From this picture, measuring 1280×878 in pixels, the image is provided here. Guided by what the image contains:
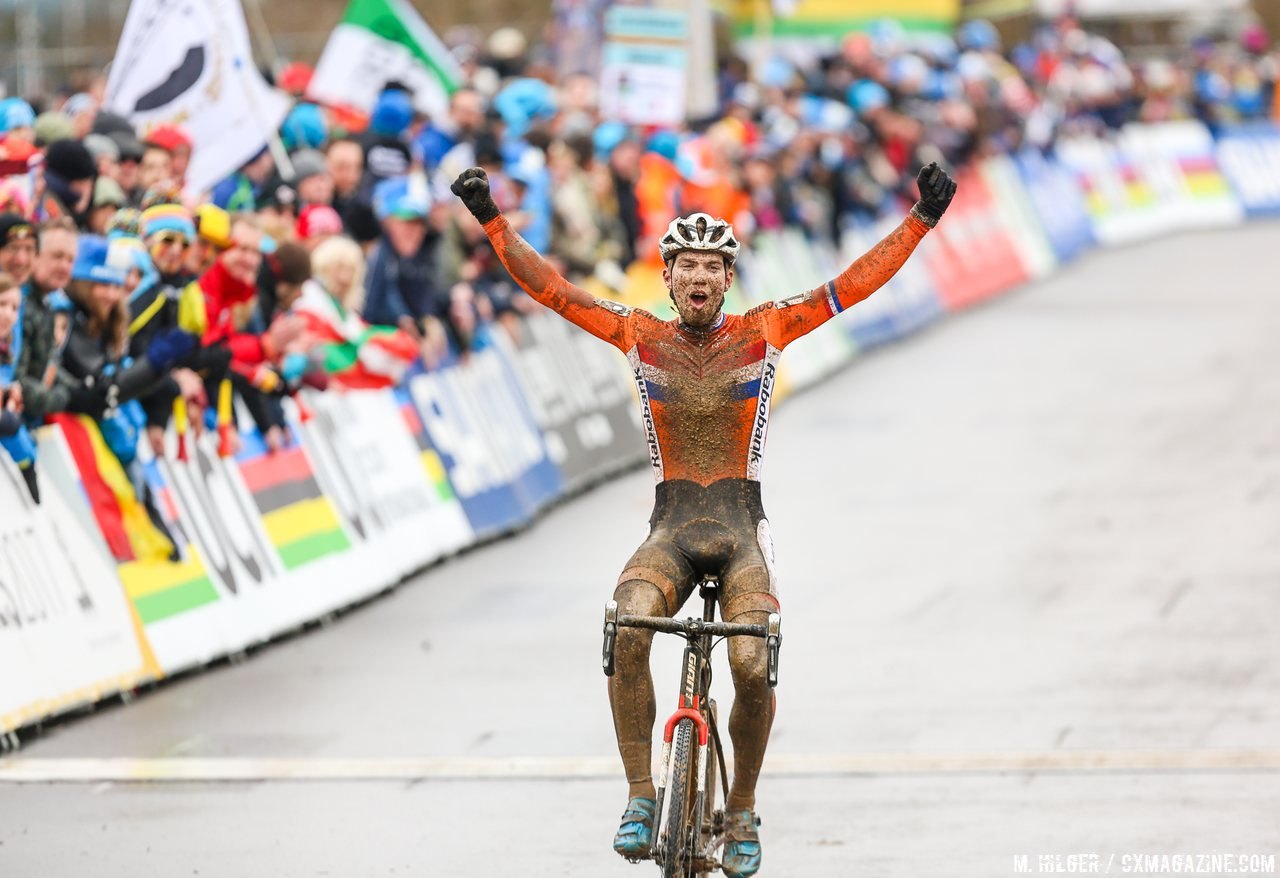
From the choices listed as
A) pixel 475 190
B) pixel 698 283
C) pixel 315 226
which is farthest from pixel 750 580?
pixel 315 226

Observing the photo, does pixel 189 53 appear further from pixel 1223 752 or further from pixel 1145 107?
pixel 1145 107

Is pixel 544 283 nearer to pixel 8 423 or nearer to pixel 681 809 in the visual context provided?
pixel 681 809

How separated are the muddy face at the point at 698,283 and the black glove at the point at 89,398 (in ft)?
13.5

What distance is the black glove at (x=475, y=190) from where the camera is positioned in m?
8.09

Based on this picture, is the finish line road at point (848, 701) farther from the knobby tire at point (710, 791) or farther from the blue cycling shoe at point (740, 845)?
the knobby tire at point (710, 791)

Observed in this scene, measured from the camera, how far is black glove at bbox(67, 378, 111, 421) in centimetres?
1094

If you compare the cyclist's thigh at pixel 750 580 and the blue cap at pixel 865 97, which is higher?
the blue cap at pixel 865 97

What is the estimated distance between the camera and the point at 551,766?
32.9 feet

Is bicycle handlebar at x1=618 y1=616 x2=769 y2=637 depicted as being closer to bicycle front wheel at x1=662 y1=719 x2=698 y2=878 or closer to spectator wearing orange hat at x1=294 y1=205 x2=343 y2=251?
bicycle front wheel at x1=662 y1=719 x2=698 y2=878

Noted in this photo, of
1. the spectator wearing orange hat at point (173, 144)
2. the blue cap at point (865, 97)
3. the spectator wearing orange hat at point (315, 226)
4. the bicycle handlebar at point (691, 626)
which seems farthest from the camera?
the blue cap at point (865, 97)

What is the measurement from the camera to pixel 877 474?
58.6 feet

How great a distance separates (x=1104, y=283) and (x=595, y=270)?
13.8 meters

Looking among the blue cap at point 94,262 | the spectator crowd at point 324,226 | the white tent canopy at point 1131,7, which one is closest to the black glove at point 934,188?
the spectator crowd at point 324,226

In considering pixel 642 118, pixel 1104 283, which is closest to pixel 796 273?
pixel 642 118
